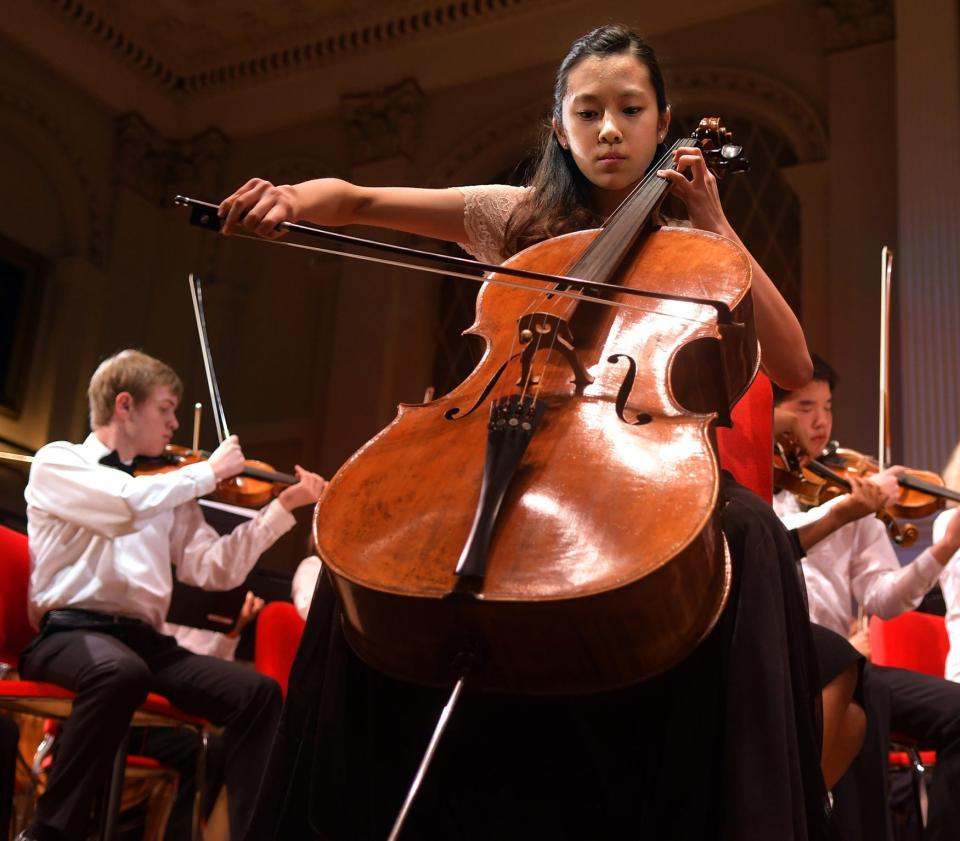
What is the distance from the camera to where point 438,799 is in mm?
1118

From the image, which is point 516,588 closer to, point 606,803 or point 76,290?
point 606,803

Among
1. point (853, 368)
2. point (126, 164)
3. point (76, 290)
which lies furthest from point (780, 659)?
point (126, 164)

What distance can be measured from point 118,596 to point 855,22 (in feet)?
14.4

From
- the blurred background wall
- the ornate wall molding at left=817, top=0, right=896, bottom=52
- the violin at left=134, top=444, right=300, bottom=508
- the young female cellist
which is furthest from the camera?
the ornate wall molding at left=817, top=0, right=896, bottom=52

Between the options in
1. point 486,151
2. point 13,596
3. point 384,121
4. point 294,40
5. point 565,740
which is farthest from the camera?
point 294,40

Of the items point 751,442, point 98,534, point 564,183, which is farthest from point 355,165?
point 751,442

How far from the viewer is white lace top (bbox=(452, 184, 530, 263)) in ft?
5.23

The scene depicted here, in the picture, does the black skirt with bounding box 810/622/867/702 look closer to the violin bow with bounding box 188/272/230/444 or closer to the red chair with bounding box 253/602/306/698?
the red chair with bounding box 253/602/306/698

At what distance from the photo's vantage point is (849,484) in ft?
9.79

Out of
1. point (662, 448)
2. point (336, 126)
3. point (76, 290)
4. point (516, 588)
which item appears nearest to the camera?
point (516, 588)

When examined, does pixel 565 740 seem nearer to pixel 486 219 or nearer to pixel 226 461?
pixel 486 219

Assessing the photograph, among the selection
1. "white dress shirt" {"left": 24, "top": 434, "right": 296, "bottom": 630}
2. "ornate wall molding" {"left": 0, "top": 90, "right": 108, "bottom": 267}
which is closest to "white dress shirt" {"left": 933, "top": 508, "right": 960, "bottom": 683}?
"white dress shirt" {"left": 24, "top": 434, "right": 296, "bottom": 630}

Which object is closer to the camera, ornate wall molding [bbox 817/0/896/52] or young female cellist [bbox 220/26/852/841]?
young female cellist [bbox 220/26/852/841]

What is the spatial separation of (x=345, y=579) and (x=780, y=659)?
38 centimetres
